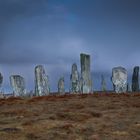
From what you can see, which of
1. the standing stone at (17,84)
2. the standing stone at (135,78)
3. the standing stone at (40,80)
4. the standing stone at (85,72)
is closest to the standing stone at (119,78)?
the standing stone at (85,72)

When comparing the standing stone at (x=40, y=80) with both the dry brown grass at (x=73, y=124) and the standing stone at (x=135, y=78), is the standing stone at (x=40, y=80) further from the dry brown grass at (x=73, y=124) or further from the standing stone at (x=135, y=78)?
the dry brown grass at (x=73, y=124)

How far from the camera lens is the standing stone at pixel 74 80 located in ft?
165

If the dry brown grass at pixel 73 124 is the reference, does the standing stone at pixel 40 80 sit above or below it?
above

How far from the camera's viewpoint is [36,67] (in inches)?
1890

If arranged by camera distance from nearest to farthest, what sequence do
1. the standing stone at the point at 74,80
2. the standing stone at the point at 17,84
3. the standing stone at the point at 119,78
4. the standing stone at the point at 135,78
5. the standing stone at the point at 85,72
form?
the standing stone at the point at 119,78 → the standing stone at the point at 85,72 → the standing stone at the point at 17,84 → the standing stone at the point at 135,78 → the standing stone at the point at 74,80

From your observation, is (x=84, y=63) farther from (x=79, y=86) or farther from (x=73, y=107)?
(x=73, y=107)

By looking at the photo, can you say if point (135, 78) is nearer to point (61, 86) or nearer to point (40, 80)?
point (40, 80)

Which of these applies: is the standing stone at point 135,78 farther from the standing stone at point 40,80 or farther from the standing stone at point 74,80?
the standing stone at point 40,80

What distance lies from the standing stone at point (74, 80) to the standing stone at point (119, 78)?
6455mm

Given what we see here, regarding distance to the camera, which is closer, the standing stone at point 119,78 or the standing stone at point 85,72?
the standing stone at point 119,78

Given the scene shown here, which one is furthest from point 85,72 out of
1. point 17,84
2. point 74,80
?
point 17,84

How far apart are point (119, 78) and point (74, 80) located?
23.3ft

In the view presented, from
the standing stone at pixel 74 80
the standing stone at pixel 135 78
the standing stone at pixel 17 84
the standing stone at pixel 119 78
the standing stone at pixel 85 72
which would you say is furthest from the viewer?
the standing stone at pixel 74 80

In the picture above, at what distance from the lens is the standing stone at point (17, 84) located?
47.5 meters
